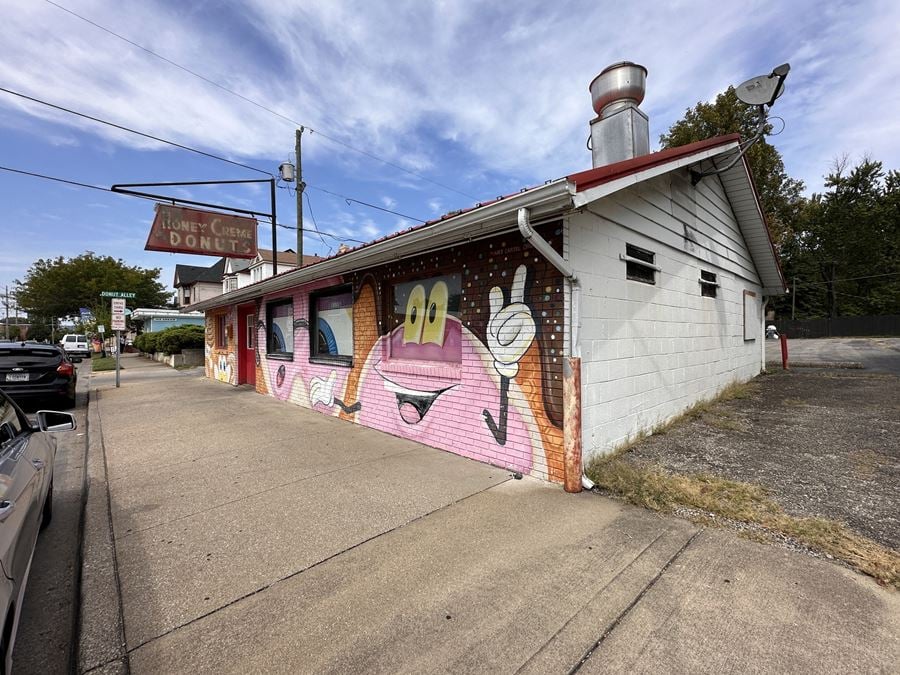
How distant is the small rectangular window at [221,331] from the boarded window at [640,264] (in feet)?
39.3

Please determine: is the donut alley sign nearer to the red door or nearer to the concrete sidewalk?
the red door

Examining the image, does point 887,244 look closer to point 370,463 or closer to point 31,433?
point 370,463

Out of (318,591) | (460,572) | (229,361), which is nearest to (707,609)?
(460,572)

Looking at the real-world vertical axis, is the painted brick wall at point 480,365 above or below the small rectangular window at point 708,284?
below

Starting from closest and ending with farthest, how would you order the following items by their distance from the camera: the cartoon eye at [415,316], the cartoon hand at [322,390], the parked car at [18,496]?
the parked car at [18,496] → the cartoon eye at [415,316] → the cartoon hand at [322,390]

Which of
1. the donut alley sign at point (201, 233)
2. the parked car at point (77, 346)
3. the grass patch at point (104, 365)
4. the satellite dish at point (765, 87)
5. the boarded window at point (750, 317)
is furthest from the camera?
the parked car at point (77, 346)

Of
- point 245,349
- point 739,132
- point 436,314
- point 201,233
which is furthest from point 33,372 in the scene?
point 739,132

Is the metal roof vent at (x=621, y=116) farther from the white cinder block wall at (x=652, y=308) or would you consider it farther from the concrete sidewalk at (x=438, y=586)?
the concrete sidewalk at (x=438, y=586)

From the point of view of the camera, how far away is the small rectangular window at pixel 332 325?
7.14 m

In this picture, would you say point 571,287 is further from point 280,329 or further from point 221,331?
point 221,331

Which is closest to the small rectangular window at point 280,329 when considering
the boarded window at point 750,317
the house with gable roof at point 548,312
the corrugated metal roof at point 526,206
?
the house with gable roof at point 548,312

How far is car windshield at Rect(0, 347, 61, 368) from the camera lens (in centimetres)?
784

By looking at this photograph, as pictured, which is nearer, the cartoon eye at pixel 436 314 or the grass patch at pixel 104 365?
the cartoon eye at pixel 436 314

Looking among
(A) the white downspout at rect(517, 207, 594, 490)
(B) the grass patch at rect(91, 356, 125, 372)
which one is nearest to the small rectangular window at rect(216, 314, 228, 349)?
(B) the grass patch at rect(91, 356, 125, 372)
